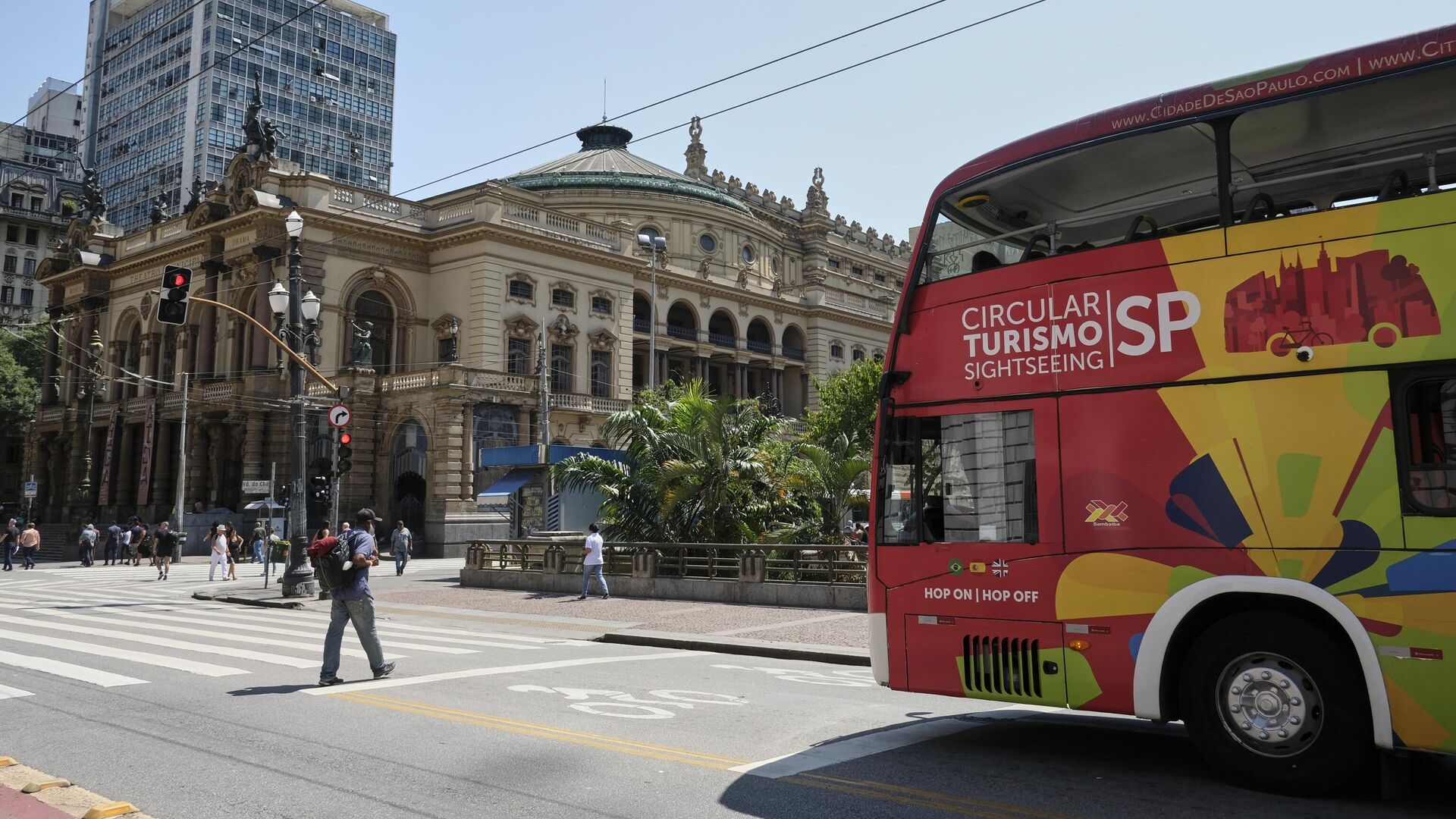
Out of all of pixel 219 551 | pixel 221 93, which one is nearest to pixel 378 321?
pixel 219 551

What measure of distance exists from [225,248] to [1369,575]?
162 feet

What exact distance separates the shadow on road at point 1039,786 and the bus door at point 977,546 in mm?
526

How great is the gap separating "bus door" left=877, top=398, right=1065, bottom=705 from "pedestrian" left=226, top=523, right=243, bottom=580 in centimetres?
2765

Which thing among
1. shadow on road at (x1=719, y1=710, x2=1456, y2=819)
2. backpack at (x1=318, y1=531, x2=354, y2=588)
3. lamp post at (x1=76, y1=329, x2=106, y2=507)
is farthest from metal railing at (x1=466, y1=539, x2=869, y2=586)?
lamp post at (x1=76, y1=329, x2=106, y2=507)

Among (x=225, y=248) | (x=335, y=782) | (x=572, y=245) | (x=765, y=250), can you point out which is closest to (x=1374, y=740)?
(x=335, y=782)

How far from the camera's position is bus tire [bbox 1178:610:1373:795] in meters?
6.00

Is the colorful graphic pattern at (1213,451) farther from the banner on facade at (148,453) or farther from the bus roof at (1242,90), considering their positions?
the banner on facade at (148,453)

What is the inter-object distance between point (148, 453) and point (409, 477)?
522 inches

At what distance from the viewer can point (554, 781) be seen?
6500 mm

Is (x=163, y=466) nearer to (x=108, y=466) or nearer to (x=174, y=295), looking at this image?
(x=108, y=466)

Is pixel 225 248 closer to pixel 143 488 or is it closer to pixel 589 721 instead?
pixel 143 488

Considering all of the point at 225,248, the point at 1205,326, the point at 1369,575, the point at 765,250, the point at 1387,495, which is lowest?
the point at 1369,575

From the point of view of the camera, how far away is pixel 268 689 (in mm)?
10211

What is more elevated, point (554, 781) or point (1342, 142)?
point (1342, 142)
